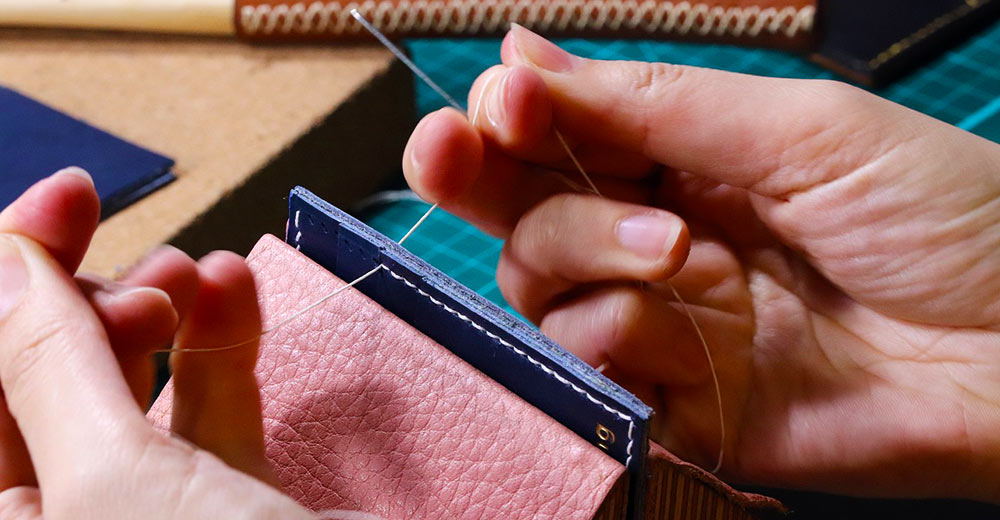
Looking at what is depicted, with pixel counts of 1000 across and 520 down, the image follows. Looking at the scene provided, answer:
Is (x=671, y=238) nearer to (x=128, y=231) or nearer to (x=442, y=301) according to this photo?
(x=442, y=301)

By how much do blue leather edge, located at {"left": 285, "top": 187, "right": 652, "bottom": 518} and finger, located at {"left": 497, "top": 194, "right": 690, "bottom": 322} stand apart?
0.23m

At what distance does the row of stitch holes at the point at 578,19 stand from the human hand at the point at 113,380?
2.75 feet

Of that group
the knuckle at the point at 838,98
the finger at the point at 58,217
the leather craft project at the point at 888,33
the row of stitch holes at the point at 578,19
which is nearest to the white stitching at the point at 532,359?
the finger at the point at 58,217

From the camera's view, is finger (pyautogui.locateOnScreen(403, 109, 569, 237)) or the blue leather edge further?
finger (pyautogui.locateOnScreen(403, 109, 569, 237))

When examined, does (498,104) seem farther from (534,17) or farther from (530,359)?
(534,17)

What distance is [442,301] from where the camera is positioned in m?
0.72

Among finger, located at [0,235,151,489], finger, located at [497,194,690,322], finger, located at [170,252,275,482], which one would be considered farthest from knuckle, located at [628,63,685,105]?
finger, located at [0,235,151,489]

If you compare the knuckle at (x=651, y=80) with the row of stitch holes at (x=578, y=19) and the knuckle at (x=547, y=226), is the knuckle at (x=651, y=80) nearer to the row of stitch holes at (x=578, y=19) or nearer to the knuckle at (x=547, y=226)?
the knuckle at (x=547, y=226)

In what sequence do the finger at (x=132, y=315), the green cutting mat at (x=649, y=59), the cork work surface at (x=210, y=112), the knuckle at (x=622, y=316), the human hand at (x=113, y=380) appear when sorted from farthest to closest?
1. the green cutting mat at (x=649, y=59)
2. the cork work surface at (x=210, y=112)
3. the knuckle at (x=622, y=316)
4. the finger at (x=132, y=315)
5. the human hand at (x=113, y=380)

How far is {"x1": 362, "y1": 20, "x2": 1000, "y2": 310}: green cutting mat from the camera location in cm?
140

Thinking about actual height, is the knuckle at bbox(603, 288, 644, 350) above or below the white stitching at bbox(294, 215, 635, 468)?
below

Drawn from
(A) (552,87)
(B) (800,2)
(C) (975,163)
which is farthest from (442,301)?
(B) (800,2)

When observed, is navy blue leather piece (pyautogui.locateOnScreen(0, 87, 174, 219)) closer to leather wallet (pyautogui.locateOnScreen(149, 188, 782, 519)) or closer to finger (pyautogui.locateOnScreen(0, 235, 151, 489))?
leather wallet (pyautogui.locateOnScreen(149, 188, 782, 519))

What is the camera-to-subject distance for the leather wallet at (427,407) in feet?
2.13
